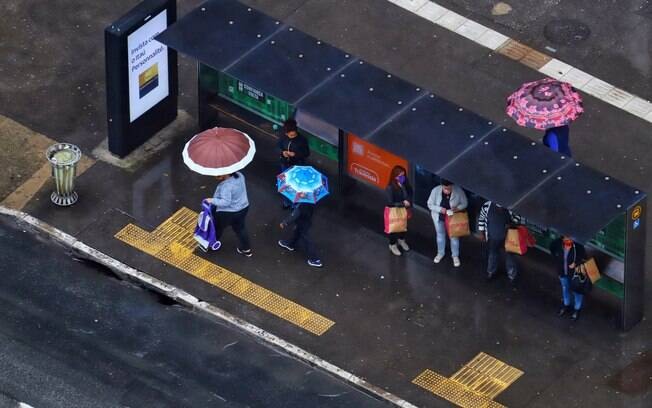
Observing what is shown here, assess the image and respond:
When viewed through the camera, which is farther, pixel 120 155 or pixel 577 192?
pixel 120 155

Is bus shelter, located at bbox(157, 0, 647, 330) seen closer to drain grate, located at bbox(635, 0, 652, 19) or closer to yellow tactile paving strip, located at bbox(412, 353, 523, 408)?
yellow tactile paving strip, located at bbox(412, 353, 523, 408)

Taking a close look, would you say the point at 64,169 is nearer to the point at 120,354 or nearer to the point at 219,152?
Answer: the point at 219,152

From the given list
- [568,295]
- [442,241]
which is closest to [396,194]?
[442,241]

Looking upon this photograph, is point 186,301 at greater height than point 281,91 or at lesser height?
lesser

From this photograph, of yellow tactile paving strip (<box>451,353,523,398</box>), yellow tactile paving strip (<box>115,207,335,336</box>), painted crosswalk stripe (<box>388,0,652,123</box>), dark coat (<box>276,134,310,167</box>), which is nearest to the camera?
yellow tactile paving strip (<box>451,353,523,398</box>)

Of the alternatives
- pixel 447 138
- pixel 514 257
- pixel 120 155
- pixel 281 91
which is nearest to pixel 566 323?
pixel 514 257

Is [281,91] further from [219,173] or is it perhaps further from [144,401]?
[144,401]

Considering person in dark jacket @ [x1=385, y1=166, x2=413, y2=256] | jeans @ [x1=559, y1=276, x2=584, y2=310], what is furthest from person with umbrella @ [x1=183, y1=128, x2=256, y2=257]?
jeans @ [x1=559, y1=276, x2=584, y2=310]
